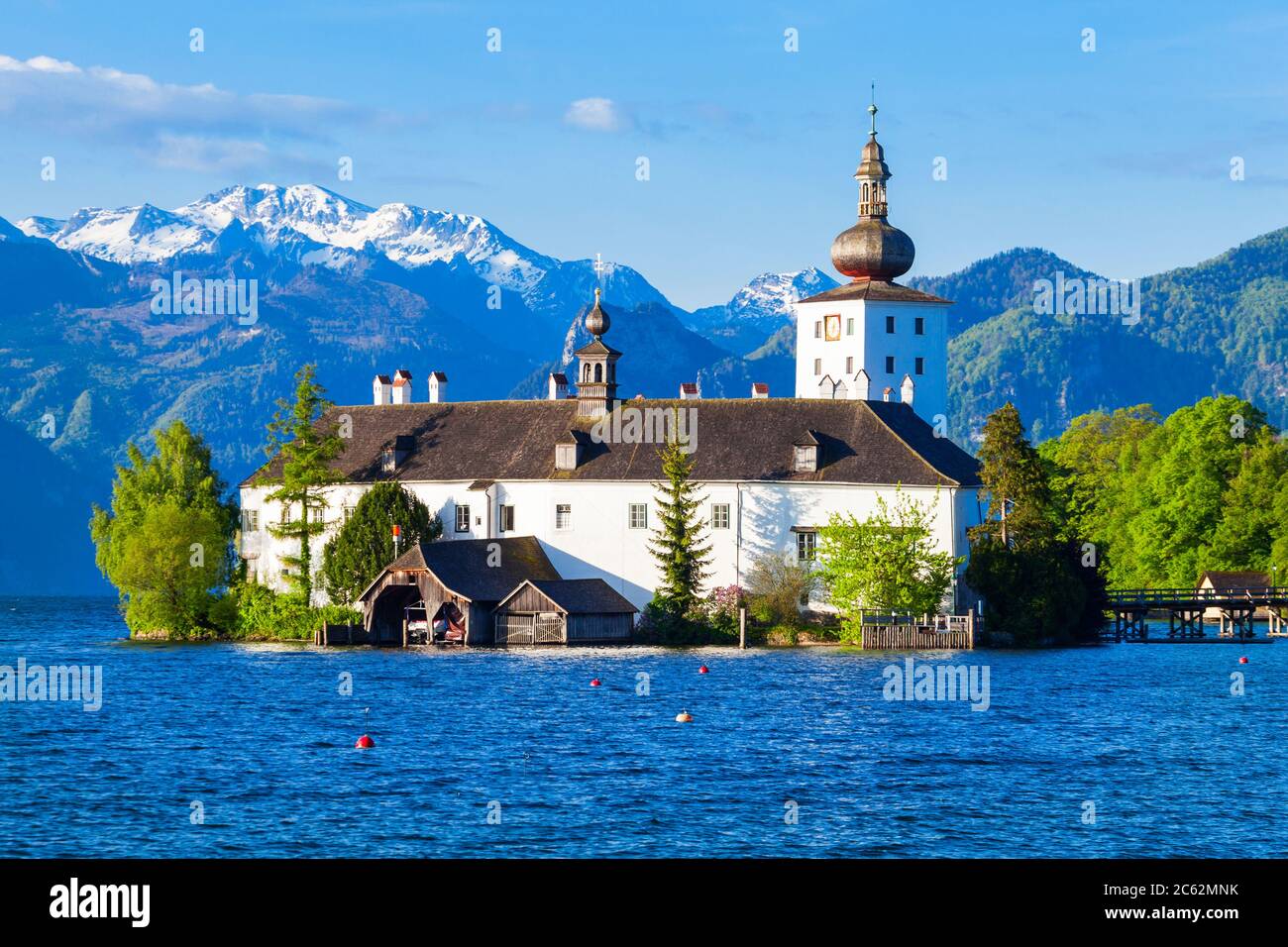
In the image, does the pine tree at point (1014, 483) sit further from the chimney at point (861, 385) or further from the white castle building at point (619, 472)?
the chimney at point (861, 385)

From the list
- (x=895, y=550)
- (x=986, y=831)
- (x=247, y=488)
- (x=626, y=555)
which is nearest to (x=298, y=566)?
(x=247, y=488)

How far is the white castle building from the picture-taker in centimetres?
9300

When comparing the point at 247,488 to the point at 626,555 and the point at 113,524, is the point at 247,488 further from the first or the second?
the point at 626,555

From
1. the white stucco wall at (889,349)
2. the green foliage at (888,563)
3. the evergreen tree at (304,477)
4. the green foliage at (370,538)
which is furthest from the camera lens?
the white stucco wall at (889,349)

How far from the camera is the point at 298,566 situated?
102500mm

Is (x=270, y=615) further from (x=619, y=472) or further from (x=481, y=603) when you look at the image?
(x=619, y=472)

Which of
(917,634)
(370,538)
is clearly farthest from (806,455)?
(370,538)

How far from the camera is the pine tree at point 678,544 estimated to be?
9319 cm

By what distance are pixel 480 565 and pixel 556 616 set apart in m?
5.02

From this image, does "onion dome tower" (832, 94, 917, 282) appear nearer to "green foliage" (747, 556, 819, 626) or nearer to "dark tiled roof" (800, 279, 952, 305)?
"dark tiled roof" (800, 279, 952, 305)

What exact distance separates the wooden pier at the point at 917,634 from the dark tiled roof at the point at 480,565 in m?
16.7

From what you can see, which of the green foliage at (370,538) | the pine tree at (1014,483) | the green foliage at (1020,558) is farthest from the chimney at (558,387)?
the pine tree at (1014,483)
